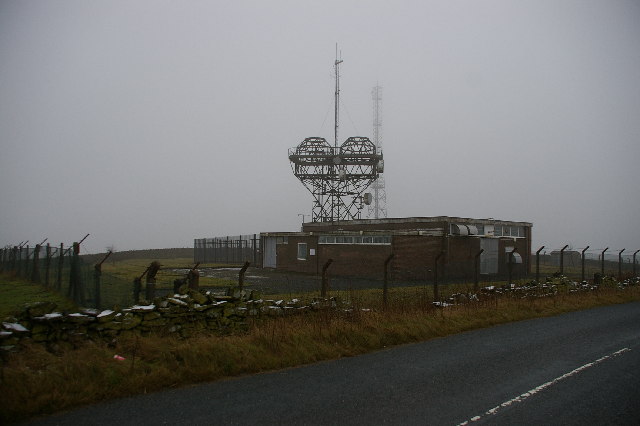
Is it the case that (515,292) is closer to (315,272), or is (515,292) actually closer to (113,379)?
(113,379)

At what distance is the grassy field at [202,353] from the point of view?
22.3 ft

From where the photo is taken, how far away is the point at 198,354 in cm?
854

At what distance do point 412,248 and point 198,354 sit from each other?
→ 2355 cm

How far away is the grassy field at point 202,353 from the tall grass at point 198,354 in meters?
0.01

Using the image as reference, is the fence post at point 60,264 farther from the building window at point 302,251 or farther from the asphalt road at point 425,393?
the building window at point 302,251

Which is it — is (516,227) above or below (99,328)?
above

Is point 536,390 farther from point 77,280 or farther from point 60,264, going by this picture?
point 60,264

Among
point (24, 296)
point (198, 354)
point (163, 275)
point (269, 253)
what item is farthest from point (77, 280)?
point (269, 253)

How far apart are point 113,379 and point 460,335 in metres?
8.38

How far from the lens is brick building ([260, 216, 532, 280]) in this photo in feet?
100

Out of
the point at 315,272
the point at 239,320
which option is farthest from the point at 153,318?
the point at 315,272

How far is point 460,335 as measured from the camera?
12.3 meters

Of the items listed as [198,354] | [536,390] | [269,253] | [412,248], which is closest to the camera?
[536,390]

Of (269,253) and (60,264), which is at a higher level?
(60,264)
